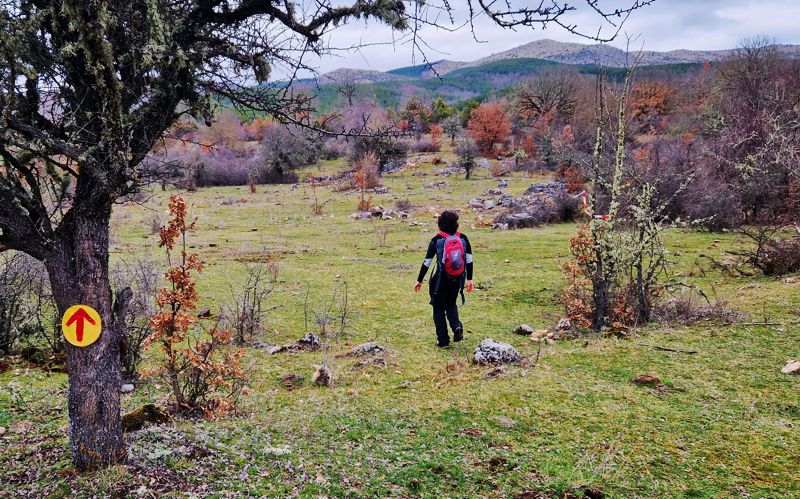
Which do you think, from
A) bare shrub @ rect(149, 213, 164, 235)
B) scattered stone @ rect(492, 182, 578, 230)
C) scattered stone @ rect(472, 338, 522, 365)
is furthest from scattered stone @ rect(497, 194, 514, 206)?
scattered stone @ rect(472, 338, 522, 365)

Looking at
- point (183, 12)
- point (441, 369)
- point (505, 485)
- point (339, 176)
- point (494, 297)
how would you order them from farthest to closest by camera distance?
1. point (339, 176)
2. point (494, 297)
3. point (441, 369)
4. point (505, 485)
5. point (183, 12)

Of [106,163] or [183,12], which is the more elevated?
[183,12]

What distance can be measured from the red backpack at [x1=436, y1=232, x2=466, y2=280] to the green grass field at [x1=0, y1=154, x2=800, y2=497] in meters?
1.08

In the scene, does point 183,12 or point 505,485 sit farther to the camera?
point 505,485

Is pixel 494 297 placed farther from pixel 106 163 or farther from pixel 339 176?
pixel 339 176

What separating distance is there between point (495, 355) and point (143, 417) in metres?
3.64

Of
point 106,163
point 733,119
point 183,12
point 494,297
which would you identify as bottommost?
point 494,297

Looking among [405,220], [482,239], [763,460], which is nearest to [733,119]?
[482,239]

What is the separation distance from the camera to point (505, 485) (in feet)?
10.1

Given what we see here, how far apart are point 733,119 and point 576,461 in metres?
21.4

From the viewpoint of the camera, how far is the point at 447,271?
6.53m

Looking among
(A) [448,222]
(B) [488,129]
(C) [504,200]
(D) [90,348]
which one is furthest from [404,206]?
(B) [488,129]

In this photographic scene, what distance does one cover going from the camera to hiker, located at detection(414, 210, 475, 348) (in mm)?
6457

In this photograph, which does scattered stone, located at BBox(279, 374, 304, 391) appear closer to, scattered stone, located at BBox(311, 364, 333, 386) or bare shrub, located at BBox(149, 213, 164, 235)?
scattered stone, located at BBox(311, 364, 333, 386)
